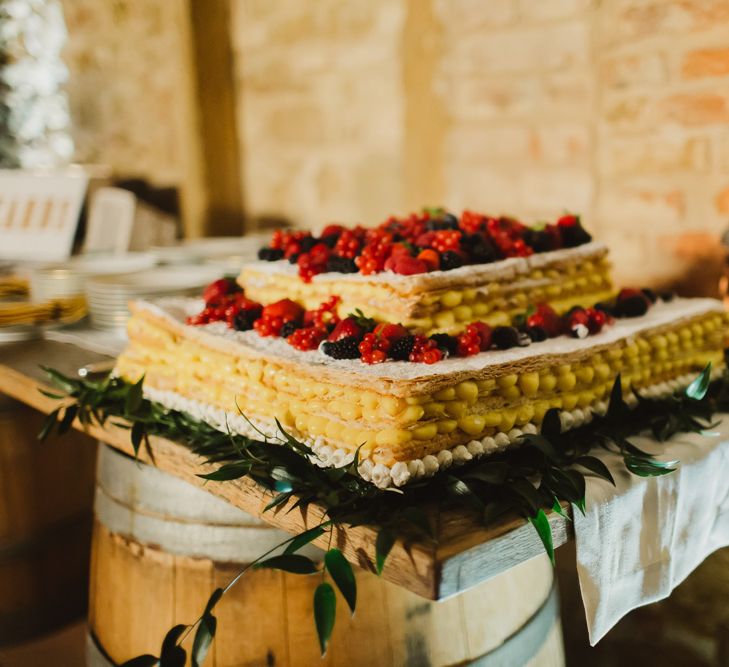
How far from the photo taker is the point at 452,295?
1205 mm

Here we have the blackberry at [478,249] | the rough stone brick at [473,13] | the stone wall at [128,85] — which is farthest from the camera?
the stone wall at [128,85]

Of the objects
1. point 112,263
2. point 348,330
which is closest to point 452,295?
point 348,330

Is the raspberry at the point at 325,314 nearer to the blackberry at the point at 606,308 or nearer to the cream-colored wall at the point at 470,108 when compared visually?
the blackberry at the point at 606,308

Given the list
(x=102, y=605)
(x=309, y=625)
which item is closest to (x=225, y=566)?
(x=309, y=625)

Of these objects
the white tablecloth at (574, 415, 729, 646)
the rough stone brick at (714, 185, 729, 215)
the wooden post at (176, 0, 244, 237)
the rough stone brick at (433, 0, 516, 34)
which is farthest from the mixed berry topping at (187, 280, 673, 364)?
the wooden post at (176, 0, 244, 237)

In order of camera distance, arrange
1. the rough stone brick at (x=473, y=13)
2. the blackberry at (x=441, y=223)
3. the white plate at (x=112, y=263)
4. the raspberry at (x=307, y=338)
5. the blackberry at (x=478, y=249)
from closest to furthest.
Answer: the raspberry at (x=307, y=338) → the blackberry at (x=478, y=249) → the blackberry at (x=441, y=223) → the rough stone brick at (x=473, y=13) → the white plate at (x=112, y=263)

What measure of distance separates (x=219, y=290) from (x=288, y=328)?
31cm

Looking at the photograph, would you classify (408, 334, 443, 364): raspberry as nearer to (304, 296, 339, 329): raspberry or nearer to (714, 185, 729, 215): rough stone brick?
(304, 296, 339, 329): raspberry

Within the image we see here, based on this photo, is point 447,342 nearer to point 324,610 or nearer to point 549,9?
point 324,610

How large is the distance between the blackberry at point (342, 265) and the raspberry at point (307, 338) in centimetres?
15

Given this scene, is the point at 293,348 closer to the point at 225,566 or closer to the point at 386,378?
the point at 386,378

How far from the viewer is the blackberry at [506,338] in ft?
3.87

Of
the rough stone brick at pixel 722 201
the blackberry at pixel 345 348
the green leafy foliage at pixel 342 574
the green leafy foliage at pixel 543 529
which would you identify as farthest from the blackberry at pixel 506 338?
the rough stone brick at pixel 722 201

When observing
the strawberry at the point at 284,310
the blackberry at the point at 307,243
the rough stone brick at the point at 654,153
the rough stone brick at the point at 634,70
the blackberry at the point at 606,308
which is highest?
the rough stone brick at the point at 634,70
